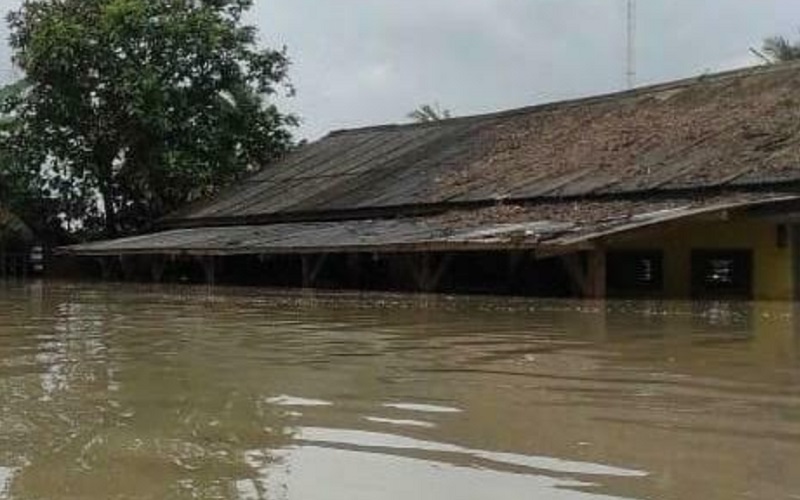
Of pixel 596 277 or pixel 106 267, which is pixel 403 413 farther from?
pixel 106 267

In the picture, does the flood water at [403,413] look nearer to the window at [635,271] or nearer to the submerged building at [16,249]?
the window at [635,271]

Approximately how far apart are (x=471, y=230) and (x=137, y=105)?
1740 cm

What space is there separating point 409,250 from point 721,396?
45.5 feet

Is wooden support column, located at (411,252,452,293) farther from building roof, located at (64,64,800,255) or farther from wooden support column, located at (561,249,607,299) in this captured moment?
wooden support column, located at (561,249,607,299)

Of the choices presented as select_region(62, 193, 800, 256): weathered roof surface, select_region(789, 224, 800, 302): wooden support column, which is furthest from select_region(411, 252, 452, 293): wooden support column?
select_region(789, 224, 800, 302): wooden support column

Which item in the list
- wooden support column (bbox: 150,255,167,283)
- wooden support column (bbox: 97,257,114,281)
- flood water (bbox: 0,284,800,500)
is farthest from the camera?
wooden support column (bbox: 97,257,114,281)

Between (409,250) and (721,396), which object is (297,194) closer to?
(409,250)

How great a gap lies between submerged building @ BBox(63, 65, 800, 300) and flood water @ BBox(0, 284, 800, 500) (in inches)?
283

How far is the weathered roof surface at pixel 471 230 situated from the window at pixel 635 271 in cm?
126

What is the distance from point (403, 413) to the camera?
620 centimetres

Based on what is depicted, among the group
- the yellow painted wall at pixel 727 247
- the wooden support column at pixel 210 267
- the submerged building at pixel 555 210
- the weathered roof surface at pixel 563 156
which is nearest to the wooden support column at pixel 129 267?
the submerged building at pixel 555 210

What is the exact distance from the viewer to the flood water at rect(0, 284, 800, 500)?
443cm

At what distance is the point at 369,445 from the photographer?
5270 millimetres

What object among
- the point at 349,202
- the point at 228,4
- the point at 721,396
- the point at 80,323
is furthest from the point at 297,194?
the point at 721,396
